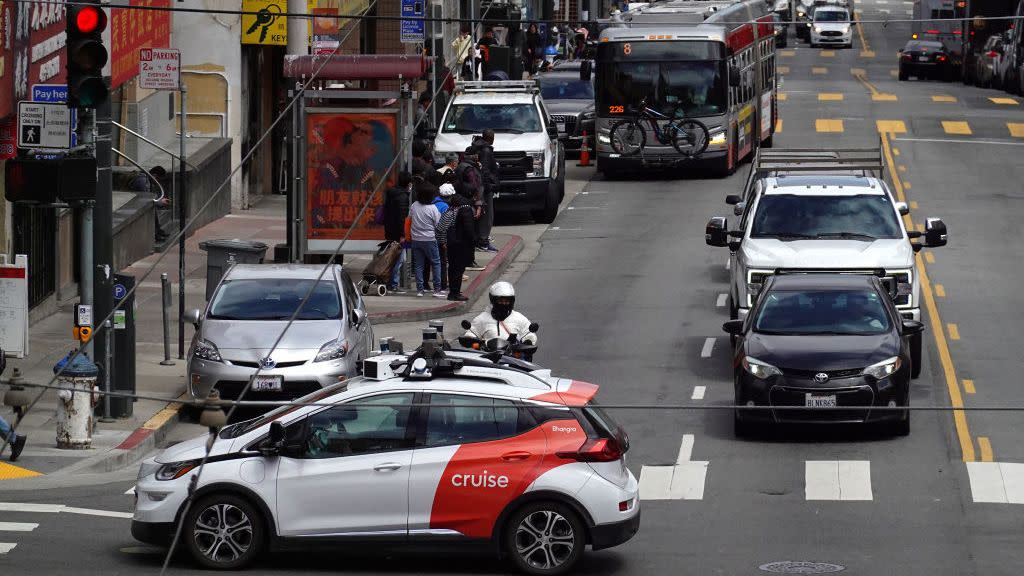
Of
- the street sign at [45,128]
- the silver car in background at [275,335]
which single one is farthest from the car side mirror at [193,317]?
the street sign at [45,128]

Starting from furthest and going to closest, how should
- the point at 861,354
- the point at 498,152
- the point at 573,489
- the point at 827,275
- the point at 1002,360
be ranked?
the point at 498,152, the point at 1002,360, the point at 827,275, the point at 861,354, the point at 573,489

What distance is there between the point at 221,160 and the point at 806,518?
21300mm

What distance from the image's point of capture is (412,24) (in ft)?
113

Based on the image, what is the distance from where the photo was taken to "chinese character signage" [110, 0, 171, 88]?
27984mm

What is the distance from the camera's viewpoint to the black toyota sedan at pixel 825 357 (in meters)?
18.0

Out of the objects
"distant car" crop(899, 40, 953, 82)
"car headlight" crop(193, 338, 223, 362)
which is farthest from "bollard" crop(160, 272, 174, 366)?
"distant car" crop(899, 40, 953, 82)

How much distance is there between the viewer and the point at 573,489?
1324cm

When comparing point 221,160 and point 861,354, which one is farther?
point 221,160

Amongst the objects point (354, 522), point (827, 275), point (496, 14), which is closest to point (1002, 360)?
point (827, 275)

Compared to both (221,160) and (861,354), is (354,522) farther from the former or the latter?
(221,160)

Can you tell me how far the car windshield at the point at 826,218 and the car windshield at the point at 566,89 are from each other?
23.0 meters

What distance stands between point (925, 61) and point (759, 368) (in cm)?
5312

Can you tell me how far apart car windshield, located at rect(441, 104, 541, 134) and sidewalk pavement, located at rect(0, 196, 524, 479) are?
3071 mm

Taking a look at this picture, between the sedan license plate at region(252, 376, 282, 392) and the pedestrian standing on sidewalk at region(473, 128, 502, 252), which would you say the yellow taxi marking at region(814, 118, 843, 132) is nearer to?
the pedestrian standing on sidewalk at region(473, 128, 502, 252)
